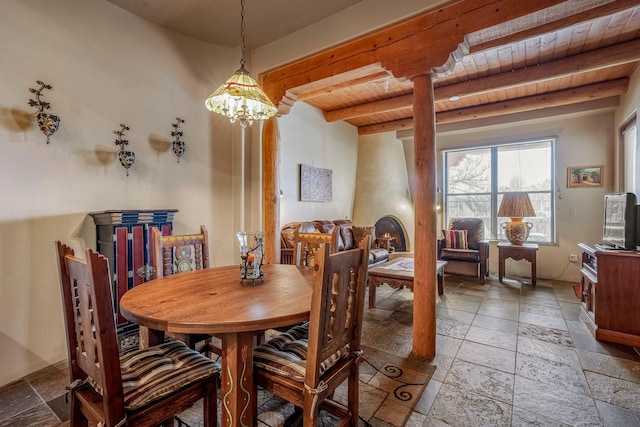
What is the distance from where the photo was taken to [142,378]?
3.88 ft

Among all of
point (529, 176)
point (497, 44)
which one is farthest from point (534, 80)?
point (529, 176)

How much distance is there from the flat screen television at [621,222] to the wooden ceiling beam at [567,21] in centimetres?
149

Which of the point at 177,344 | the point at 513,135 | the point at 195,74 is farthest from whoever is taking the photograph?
the point at 513,135

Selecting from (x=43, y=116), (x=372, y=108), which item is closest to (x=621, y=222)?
(x=372, y=108)

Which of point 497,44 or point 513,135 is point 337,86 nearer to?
point 497,44

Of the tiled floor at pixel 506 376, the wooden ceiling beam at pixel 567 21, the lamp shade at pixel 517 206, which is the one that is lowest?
the tiled floor at pixel 506 376

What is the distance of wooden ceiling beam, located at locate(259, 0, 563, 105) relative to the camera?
2.13m

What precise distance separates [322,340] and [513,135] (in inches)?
219

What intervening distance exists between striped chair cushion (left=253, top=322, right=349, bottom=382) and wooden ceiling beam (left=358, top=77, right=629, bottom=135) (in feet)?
15.8

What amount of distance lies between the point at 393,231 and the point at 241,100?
14.9 ft

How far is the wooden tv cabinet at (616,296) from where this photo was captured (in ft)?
8.20

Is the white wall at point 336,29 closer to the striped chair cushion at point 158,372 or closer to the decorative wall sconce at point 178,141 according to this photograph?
the decorative wall sconce at point 178,141

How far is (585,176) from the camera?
4645 millimetres

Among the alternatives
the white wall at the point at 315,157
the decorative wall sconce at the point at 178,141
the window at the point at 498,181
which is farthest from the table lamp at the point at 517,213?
the decorative wall sconce at the point at 178,141
